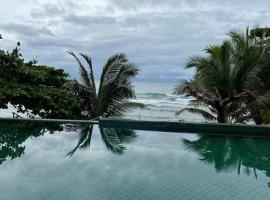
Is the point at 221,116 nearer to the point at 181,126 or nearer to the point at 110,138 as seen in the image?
the point at 181,126

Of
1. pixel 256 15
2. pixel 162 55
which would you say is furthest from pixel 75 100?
pixel 162 55

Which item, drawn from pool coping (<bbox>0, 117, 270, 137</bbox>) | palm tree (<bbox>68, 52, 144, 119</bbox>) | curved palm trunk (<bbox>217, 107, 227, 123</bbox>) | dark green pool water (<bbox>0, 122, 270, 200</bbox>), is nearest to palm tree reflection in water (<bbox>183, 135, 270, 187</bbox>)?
dark green pool water (<bbox>0, 122, 270, 200</bbox>)

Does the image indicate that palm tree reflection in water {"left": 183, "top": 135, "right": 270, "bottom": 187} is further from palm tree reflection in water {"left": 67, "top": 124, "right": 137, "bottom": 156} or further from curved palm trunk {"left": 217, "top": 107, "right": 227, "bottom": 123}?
palm tree reflection in water {"left": 67, "top": 124, "right": 137, "bottom": 156}

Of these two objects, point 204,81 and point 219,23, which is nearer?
point 204,81

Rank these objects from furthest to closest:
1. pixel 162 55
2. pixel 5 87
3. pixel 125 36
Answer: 1. pixel 162 55
2. pixel 125 36
3. pixel 5 87

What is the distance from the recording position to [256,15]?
1206 centimetres

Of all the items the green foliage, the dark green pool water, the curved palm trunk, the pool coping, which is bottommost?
the dark green pool water

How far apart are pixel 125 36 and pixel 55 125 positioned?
453 inches

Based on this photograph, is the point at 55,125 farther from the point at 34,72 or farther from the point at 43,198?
the point at 43,198

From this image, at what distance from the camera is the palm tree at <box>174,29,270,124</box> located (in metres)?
7.84

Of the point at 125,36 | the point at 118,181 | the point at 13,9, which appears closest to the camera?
the point at 118,181

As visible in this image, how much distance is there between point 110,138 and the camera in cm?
718

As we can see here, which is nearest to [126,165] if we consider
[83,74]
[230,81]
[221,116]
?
[221,116]

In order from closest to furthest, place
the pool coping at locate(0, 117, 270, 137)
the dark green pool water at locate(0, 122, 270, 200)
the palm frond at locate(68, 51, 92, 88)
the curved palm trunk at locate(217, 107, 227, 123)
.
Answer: the dark green pool water at locate(0, 122, 270, 200) → the pool coping at locate(0, 117, 270, 137) → the curved palm trunk at locate(217, 107, 227, 123) → the palm frond at locate(68, 51, 92, 88)
